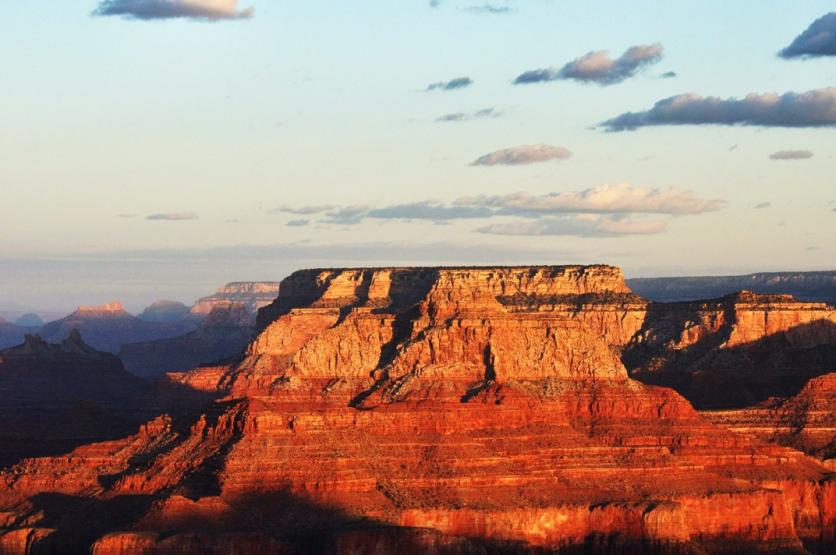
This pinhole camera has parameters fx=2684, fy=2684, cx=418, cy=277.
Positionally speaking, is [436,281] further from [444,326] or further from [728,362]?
[444,326]

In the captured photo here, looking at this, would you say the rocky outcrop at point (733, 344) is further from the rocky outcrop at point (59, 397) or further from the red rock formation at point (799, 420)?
the rocky outcrop at point (59, 397)

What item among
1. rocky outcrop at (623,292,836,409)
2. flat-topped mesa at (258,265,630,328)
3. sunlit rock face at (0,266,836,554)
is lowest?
sunlit rock face at (0,266,836,554)

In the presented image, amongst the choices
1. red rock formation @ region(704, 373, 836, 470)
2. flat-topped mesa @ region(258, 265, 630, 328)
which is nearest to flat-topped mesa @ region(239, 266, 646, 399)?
flat-topped mesa @ region(258, 265, 630, 328)

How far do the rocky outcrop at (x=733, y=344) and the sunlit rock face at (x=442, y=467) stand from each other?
71.3ft

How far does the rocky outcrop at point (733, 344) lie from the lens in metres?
150

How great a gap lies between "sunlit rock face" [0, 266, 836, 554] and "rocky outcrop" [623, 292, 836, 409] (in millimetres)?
21730

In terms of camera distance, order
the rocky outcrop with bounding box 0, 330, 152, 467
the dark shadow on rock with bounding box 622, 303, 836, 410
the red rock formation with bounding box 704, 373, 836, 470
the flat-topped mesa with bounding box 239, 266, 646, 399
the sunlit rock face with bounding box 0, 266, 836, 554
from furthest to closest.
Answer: the dark shadow on rock with bounding box 622, 303, 836, 410
the rocky outcrop with bounding box 0, 330, 152, 467
the red rock formation with bounding box 704, 373, 836, 470
the flat-topped mesa with bounding box 239, 266, 646, 399
the sunlit rock face with bounding box 0, 266, 836, 554

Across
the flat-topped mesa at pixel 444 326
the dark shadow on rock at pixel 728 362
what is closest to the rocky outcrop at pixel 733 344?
the dark shadow on rock at pixel 728 362

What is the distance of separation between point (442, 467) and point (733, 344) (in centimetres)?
5673

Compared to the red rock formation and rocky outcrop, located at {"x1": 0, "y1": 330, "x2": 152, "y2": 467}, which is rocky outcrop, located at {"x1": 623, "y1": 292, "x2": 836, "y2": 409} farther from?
rocky outcrop, located at {"x1": 0, "y1": 330, "x2": 152, "y2": 467}

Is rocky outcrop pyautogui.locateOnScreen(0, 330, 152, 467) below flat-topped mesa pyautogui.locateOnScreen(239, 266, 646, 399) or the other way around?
below

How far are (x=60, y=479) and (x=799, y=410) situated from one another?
43.5 metres

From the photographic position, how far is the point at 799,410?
135125mm

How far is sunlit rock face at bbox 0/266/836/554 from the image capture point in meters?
99.2
